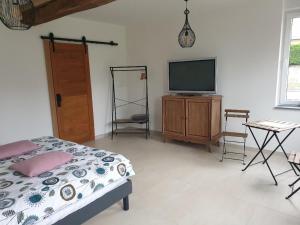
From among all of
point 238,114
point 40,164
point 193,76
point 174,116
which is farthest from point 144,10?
point 40,164

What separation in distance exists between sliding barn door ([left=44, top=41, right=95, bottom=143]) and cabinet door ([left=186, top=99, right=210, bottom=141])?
2000mm

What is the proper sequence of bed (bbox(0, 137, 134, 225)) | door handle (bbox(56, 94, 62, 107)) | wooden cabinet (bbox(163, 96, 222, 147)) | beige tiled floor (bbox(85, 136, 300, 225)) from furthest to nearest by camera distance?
1. door handle (bbox(56, 94, 62, 107))
2. wooden cabinet (bbox(163, 96, 222, 147))
3. beige tiled floor (bbox(85, 136, 300, 225))
4. bed (bbox(0, 137, 134, 225))

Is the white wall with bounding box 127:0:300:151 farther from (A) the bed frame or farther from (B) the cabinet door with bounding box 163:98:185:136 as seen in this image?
(A) the bed frame

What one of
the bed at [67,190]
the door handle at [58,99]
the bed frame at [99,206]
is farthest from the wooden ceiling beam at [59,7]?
the bed frame at [99,206]

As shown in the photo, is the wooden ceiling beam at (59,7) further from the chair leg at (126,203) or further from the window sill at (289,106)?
the window sill at (289,106)

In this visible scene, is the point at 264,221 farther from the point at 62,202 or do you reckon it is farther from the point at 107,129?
the point at 107,129

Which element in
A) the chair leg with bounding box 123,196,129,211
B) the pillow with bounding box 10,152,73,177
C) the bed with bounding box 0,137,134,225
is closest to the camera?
the bed with bounding box 0,137,134,225

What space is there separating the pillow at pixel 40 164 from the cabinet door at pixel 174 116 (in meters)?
2.41

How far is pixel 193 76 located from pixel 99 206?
285cm

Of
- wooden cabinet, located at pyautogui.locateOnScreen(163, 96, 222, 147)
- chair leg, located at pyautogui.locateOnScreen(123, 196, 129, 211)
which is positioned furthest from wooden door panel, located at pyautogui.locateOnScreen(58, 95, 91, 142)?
chair leg, located at pyautogui.locateOnScreen(123, 196, 129, 211)

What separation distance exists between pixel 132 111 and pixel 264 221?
12.4ft

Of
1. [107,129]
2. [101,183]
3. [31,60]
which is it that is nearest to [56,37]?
[31,60]

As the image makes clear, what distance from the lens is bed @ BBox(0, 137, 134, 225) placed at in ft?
4.85

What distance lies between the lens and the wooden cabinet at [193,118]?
3.76 meters
